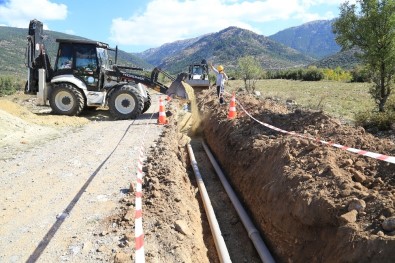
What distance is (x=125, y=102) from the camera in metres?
13.8

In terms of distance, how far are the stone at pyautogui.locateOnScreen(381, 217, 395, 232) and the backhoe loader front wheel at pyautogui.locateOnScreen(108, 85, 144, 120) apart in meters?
10.8

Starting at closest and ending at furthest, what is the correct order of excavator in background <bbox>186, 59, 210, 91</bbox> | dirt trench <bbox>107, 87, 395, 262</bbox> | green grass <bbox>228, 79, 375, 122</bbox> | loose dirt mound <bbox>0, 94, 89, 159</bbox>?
dirt trench <bbox>107, 87, 395, 262</bbox> → loose dirt mound <bbox>0, 94, 89, 159</bbox> → green grass <bbox>228, 79, 375, 122</bbox> → excavator in background <bbox>186, 59, 210, 91</bbox>

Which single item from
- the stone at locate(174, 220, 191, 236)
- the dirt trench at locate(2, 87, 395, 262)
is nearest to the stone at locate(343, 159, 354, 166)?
the dirt trench at locate(2, 87, 395, 262)

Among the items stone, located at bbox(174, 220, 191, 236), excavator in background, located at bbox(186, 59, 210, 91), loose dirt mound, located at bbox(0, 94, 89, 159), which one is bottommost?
stone, located at bbox(174, 220, 191, 236)

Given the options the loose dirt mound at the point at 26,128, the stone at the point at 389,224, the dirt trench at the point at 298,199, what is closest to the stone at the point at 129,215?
the dirt trench at the point at 298,199

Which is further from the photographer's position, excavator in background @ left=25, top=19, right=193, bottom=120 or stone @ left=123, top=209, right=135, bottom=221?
excavator in background @ left=25, top=19, right=193, bottom=120

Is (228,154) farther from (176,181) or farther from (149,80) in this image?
(149,80)

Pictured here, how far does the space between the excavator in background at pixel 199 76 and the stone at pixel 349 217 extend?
22.5m

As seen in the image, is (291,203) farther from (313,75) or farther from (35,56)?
(313,75)

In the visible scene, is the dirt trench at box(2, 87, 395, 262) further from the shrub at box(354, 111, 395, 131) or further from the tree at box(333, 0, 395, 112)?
the tree at box(333, 0, 395, 112)

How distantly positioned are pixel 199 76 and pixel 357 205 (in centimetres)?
2421

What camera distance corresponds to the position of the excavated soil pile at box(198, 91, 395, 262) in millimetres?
4230

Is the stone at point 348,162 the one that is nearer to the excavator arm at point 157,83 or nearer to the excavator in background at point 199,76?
the excavator arm at point 157,83

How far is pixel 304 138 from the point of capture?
738cm
